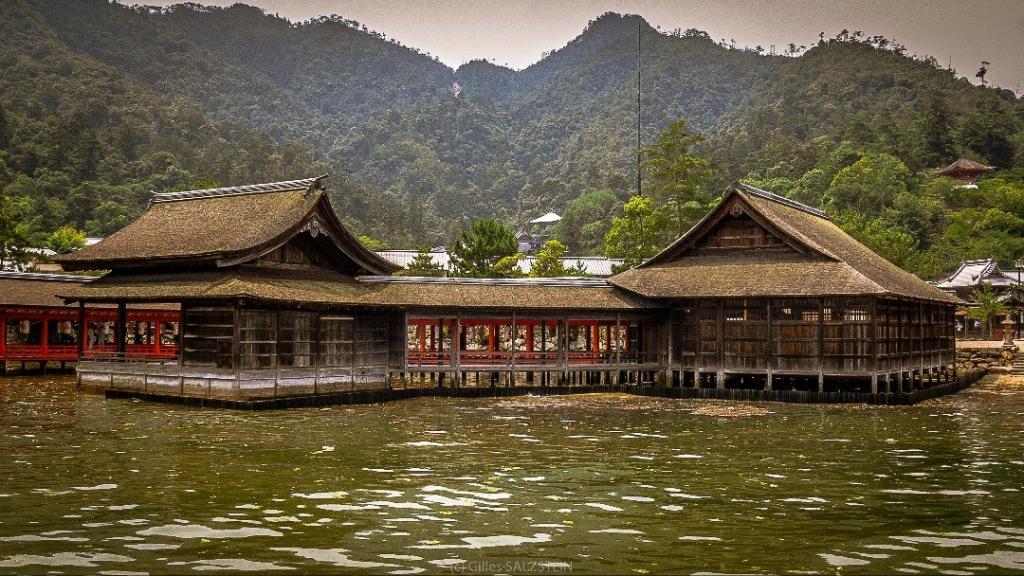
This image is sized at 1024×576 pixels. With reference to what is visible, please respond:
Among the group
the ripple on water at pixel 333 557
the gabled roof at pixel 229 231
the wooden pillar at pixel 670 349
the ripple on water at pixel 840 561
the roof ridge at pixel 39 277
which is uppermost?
the gabled roof at pixel 229 231

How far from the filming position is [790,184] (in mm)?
110688

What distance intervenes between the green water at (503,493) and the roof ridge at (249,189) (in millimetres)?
11018

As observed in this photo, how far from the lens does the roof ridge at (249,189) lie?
135ft

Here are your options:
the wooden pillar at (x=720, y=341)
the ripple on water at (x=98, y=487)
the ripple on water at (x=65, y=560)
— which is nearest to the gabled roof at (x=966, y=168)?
the wooden pillar at (x=720, y=341)

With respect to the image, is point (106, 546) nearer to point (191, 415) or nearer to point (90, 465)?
point (90, 465)

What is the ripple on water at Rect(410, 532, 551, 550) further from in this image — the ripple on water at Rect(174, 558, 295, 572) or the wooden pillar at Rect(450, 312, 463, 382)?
the wooden pillar at Rect(450, 312, 463, 382)

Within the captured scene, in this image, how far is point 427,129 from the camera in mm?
174875

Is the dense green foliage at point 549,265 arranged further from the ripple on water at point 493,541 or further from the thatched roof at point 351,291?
the ripple on water at point 493,541

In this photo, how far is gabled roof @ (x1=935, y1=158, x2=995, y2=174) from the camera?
10269 centimetres

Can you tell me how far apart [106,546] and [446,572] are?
5084 millimetres

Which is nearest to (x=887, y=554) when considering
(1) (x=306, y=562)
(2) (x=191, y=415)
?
(1) (x=306, y=562)

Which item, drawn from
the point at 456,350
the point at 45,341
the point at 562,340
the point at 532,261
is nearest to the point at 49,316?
the point at 45,341

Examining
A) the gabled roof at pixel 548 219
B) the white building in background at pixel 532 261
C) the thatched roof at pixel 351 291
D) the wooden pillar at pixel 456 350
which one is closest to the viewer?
the thatched roof at pixel 351 291

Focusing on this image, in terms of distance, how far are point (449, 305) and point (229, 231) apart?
28.9ft
